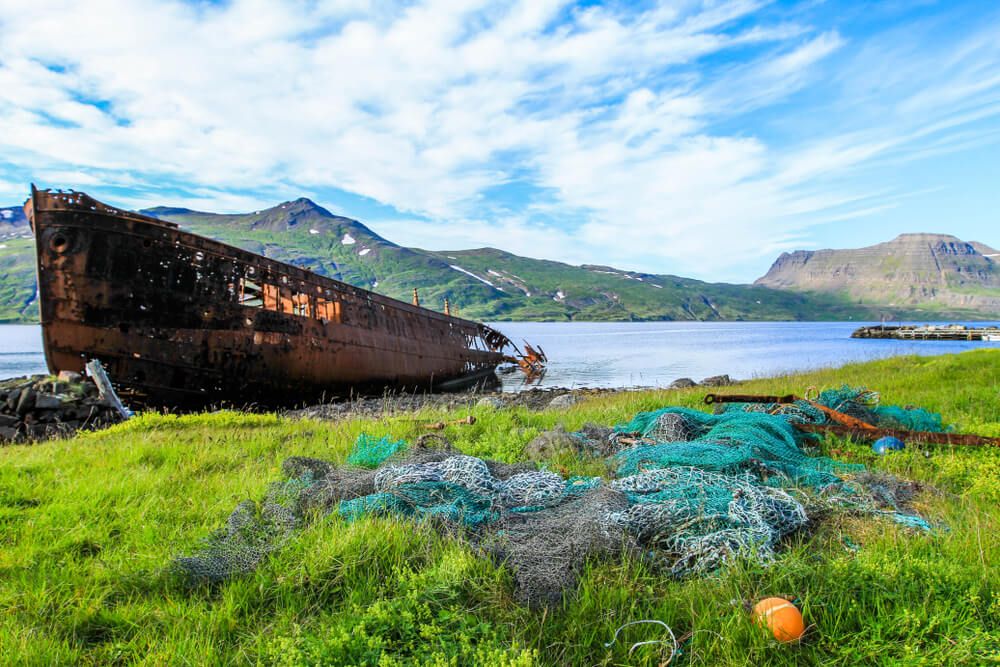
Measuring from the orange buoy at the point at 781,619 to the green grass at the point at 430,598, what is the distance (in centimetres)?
6

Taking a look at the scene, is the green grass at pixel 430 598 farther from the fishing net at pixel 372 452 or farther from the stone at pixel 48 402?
the stone at pixel 48 402

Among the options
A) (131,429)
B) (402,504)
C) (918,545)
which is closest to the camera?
(918,545)

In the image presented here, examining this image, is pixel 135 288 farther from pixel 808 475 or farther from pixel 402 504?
pixel 808 475

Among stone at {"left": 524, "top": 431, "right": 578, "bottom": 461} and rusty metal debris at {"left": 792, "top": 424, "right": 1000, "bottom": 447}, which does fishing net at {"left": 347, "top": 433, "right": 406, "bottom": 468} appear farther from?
rusty metal debris at {"left": 792, "top": 424, "right": 1000, "bottom": 447}

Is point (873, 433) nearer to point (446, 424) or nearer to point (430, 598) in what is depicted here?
point (446, 424)

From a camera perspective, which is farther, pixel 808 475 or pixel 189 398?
pixel 189 398

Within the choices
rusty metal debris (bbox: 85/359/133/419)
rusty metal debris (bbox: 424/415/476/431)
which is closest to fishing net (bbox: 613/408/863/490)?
rusty metal debris (bbox: 424/415/476/431)

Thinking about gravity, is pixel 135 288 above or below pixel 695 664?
above

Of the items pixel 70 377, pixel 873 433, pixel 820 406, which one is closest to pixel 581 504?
pixel 873 433

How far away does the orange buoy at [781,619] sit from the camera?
2.42 meters

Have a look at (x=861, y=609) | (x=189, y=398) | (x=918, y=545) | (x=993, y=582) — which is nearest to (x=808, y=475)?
(x=918, y=545)

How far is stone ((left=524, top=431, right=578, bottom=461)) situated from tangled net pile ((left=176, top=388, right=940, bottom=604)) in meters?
0.72

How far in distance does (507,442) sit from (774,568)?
158 inches

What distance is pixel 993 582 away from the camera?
2.71 meters
